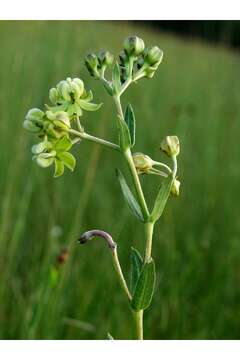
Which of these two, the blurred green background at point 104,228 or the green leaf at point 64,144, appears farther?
the blurred green background at point 104,228

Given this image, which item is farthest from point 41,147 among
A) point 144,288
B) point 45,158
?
point 144,288

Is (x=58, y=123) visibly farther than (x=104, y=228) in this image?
No

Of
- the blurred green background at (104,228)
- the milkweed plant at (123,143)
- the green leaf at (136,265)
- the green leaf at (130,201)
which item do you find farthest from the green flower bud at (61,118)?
the blurred green background at (104,228)

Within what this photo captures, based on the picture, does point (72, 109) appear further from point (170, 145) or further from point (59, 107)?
point (170, 145)

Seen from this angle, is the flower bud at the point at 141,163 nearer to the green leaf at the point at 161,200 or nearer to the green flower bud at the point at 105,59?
the green leaf at the point at 161,200

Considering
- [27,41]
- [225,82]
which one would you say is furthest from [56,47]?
[225,82]

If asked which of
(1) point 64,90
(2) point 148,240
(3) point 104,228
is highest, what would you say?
(1) point 64,90

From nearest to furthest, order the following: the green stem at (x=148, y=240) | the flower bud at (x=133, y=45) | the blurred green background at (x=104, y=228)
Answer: the green stem at (x=148, y=240) → the flower bud at (x=133, y=45) → the blurred green background at (x=104, y=228)
